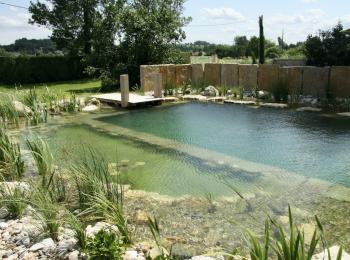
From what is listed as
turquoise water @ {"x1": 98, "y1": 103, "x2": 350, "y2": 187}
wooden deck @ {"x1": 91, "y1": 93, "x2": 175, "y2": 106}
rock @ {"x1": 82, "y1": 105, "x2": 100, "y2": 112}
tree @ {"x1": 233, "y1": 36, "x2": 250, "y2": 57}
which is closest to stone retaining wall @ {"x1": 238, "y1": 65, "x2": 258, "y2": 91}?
turquoise water @ {"x1": 98, "y1": 103, "x2": 350, "y2": 187}

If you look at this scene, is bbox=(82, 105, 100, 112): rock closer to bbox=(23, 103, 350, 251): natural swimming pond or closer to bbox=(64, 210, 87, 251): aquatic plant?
bbox=(23, 103, 350, 251): natural swimming pond

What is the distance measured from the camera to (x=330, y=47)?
1351 cm

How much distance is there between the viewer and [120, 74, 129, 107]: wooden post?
1177cm

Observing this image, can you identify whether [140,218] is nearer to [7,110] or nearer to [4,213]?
[4,213]

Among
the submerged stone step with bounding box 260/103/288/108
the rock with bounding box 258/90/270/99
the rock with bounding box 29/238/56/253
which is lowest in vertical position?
the rock with bounding box 29/238/56/253

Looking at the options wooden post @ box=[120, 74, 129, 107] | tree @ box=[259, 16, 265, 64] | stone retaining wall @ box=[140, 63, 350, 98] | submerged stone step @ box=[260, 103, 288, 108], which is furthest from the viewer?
tree @ box=[259, 16, 265, 64]

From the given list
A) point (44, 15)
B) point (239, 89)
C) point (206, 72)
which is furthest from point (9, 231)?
point (44, 15)

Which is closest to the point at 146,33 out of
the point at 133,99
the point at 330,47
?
the point at 133,99

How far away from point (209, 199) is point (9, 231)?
84.6 inches

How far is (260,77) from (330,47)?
8.60 ft

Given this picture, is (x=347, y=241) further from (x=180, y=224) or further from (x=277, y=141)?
(x=277, y=141)

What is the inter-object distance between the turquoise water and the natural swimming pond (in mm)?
17

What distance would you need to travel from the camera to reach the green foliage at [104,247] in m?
2.99

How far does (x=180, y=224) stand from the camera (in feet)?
13.4
